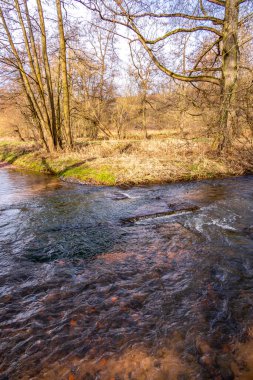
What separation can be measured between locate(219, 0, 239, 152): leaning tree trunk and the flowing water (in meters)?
4.98

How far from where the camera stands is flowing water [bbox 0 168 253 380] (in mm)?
2189

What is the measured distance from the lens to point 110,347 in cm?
234

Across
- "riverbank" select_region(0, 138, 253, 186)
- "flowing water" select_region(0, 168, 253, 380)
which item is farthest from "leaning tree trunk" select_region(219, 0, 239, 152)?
"flowing water" select_region(0, 168, 253, 380)

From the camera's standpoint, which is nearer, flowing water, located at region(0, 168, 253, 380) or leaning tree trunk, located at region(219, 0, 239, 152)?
flowing water, located at region(0, 168, 253, 380)

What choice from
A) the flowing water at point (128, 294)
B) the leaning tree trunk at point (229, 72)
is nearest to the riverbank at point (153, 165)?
the leaning tree trunk at point (229, 72)

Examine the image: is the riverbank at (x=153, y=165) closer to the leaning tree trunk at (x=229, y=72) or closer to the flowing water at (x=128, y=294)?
the leaning tree trunk at (x=229, y=72)

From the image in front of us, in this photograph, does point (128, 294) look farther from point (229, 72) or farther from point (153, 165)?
point (229, 72)

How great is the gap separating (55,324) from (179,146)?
10798 mm

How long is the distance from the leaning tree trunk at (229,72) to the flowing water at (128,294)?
16.3 feet

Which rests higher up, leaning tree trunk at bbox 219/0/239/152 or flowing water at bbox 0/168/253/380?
leaning tree trunk at bbox 219/0/239/152

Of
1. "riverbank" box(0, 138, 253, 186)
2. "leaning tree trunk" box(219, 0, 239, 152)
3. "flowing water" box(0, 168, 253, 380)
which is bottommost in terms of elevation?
"flowing water" box(0, 168, 253, 380)

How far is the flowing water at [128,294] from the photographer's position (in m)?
2.19

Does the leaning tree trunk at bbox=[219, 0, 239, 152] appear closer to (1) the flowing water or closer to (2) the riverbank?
(2) the riverbank

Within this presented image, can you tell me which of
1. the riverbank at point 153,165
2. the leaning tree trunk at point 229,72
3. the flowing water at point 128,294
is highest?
the leaning tree trunk at point 229,72
